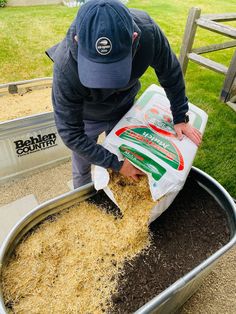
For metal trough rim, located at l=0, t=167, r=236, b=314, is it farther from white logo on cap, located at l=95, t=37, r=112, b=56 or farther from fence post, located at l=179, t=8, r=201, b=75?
fence post, located at l=179, t=8, r=201, b=75

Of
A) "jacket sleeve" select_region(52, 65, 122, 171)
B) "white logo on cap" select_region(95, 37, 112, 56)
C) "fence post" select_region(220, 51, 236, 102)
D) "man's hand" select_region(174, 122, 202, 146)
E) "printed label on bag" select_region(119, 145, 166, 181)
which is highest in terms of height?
"white logo on cap" select_region(95, 37, 112, 56)

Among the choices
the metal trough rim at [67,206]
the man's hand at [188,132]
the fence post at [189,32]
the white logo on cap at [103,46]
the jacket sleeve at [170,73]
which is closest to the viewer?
the white logo on cap at [103,46]

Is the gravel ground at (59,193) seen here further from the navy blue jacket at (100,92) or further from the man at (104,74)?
the navy blue jacket at (100,92)

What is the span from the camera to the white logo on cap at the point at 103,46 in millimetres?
970

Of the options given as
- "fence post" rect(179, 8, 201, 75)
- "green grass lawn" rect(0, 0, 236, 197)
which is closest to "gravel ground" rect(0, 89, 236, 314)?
"green grass lawn" rect(0, 0, 236, 197)

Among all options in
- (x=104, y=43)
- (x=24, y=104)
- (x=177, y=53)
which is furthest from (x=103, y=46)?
(x=177, y=53)

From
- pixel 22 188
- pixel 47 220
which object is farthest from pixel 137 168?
pixel 22 188

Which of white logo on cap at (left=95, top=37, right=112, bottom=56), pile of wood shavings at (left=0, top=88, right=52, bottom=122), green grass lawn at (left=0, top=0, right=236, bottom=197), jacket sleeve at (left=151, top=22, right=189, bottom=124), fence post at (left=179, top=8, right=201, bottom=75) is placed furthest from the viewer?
fence post at (left=179, top=8, right=201, bottom=75)

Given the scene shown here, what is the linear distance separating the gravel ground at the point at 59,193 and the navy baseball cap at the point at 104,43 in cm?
143

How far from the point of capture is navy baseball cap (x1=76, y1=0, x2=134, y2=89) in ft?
3.19

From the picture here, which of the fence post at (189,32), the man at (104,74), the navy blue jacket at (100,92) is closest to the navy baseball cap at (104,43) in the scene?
the man at (104,74)

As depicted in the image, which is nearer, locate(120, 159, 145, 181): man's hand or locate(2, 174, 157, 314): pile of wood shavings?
locate(2, 174, 157, 314): pile of wood shavings

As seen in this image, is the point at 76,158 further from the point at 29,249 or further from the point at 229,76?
the point at 229,76

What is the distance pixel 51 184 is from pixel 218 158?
5.14 feet
